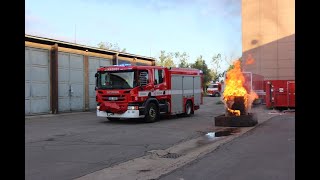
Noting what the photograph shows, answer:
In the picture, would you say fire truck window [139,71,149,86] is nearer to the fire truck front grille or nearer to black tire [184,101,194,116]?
the fire truck front grille

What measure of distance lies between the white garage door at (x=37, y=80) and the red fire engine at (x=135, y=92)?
6322 millimetres

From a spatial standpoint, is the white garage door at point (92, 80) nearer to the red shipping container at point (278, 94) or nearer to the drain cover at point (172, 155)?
the red shipping container at point (278, 94)

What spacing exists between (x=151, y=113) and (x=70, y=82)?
33.7 ft

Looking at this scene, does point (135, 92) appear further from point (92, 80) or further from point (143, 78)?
point (92, 80)

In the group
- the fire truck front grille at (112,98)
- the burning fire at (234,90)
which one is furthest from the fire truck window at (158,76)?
the burning fire at (234,90)

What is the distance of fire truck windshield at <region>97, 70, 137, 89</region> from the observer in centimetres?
1833

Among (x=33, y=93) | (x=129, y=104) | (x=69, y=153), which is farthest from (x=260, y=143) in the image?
(x=33, y=93)

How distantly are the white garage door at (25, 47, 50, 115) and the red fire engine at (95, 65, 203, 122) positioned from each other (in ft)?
20.7

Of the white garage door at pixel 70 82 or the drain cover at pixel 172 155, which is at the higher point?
the white garage door at pixel 70 82

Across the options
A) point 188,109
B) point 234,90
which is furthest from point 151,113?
point 188,109

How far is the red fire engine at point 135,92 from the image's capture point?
1808 cm

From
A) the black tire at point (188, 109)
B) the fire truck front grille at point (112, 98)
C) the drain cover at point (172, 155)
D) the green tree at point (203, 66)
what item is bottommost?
the drain cover at point (172, 155)

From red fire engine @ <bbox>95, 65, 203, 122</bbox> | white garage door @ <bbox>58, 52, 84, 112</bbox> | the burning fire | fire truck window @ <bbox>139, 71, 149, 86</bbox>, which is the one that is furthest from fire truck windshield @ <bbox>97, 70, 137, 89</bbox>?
white garage door @ <bbox>58, 52, 84, 112</bbox>
